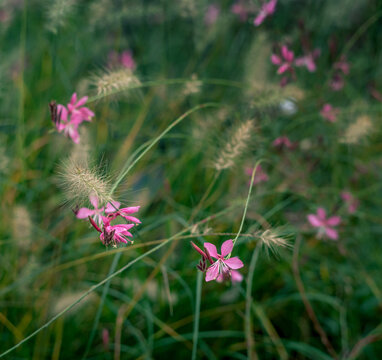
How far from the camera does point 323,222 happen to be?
166 centimetres

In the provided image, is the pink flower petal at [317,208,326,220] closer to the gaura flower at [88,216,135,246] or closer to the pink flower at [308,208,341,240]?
the pink flower at [308,208,341,240]

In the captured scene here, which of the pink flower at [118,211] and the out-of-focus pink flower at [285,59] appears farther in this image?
the out-of-focus pink flower at [285,59]

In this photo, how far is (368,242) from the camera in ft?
6.64

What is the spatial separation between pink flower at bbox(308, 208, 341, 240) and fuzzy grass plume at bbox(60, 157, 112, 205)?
3.01ft

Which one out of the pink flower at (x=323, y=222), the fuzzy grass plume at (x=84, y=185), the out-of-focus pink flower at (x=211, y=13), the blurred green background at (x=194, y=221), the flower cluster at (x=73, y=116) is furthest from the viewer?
the out-of-focus pink flower at (x=211, y=13)

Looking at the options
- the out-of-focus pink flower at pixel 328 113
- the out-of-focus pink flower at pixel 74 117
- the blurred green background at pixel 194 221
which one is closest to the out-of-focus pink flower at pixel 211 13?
the blurred green background at pixel 194 221

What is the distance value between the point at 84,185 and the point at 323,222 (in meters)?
1.06

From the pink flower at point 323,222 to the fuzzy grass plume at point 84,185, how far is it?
0.92 meters

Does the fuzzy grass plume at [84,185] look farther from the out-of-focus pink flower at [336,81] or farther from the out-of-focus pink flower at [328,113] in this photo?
the out-of-focus pink flower at [336,81]

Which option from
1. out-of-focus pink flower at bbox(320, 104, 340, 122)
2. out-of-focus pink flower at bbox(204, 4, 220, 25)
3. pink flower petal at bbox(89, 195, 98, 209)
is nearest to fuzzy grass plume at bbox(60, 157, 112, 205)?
pink flower petal at bbox(89, 195, 98, 209)

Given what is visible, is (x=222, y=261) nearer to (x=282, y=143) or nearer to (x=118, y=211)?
(x=118, y=211)

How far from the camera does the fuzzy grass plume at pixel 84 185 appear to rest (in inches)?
35.5

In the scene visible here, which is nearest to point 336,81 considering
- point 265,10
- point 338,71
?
point 338,71

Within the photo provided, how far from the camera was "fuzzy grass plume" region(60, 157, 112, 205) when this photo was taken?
902 mm
